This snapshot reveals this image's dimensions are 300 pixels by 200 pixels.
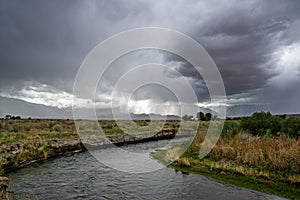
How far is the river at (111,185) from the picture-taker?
13.0 m

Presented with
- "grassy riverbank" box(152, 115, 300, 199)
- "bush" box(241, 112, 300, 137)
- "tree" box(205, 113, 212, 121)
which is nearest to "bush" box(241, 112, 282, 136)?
"bush" box(241, 112, 300, 137)

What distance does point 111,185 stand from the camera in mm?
15172

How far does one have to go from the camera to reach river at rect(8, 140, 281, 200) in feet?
42.8

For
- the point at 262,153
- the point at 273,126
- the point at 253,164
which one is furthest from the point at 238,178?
the point at 273,126

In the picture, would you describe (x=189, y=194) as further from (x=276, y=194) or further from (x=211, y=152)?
(x=211, y=152)

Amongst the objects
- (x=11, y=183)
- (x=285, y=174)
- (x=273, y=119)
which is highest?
→ (x=273, y=119)

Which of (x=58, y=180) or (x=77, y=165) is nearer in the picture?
(x=58, y=180)

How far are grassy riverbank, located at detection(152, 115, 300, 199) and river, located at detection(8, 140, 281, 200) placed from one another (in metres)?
1.03

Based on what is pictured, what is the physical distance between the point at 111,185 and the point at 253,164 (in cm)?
864

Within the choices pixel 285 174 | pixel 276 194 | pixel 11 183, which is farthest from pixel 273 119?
pixel 11 183

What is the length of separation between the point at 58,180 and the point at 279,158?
1268 cm

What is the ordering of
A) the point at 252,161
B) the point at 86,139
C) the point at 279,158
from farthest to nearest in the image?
the point at 86,139 → the point at 252,161 → the point at 279,158

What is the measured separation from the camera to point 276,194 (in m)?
12.7

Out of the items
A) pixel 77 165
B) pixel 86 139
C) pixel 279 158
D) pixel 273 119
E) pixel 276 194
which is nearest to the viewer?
pixel 276 194
